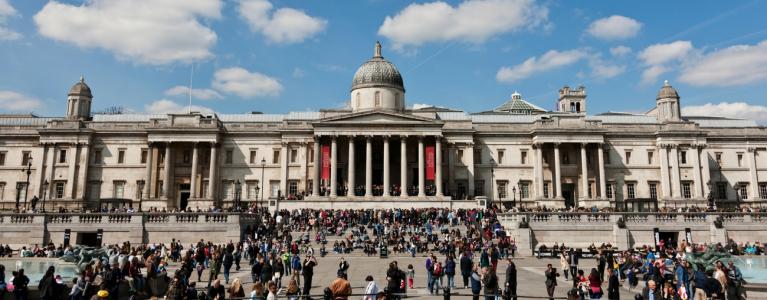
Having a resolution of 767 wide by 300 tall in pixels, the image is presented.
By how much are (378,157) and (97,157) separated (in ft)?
103

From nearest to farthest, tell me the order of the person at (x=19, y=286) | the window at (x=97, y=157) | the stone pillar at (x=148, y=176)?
1. the person at (x=19, y=286)
2. the stone pillar at (x=148, y=176)
3. the window at (x=97, y=157)

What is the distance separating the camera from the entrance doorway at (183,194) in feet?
194

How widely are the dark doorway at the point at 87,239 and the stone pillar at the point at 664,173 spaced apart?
56166mm

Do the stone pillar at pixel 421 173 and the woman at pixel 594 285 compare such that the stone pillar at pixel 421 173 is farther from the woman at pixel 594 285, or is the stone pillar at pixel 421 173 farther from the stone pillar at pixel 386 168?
the woman at pixel 594 285

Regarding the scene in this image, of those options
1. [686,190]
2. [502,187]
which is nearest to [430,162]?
[502,187]

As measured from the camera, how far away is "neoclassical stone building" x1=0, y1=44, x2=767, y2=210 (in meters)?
57.1

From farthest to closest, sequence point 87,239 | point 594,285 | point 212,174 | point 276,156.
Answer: point 276,156, point 212,174, point 87,239, point 594,285

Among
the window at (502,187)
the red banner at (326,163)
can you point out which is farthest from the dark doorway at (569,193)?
the red banner at (326,163)

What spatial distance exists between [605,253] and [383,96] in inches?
1665

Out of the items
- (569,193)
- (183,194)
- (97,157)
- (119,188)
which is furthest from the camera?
Result: (569,193)

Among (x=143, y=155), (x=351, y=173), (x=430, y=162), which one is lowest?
(x=351, y=173)

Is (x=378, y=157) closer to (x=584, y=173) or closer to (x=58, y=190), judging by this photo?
(x=584, y=173)

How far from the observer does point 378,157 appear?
60156mm

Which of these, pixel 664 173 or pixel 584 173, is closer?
pixel 584 173
